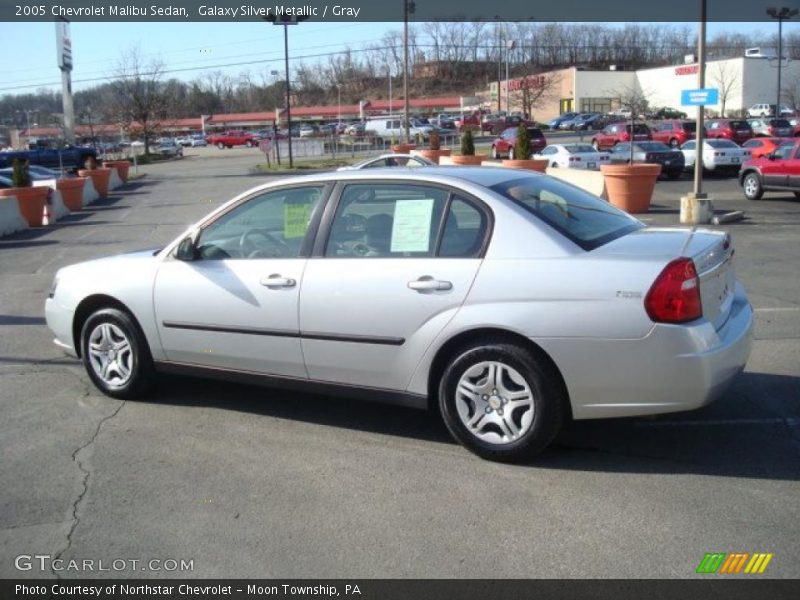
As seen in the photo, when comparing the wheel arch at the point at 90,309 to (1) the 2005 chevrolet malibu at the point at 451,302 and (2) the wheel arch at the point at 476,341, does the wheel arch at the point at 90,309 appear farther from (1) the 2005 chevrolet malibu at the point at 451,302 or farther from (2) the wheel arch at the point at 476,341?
(2) the wheel arch at the point at 476,341

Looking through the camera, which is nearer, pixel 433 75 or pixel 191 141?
pixel 191 141

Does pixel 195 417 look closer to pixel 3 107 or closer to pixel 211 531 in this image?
pixel 211 531

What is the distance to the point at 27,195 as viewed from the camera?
19672mm

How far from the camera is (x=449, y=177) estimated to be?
4.88 meters

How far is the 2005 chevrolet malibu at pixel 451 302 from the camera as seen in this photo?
4.22 metres

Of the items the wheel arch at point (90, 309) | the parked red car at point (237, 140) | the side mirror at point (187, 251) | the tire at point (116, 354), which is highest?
the parked red car at point (237, 140)

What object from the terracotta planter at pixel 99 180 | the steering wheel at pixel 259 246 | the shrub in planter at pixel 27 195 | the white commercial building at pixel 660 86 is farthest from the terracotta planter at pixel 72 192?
the white commercial building at pixel 660 86

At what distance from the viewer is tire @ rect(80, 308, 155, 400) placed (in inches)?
224

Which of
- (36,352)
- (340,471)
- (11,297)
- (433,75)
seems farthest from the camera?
(433,75)

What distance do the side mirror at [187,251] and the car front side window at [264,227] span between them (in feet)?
0.11
